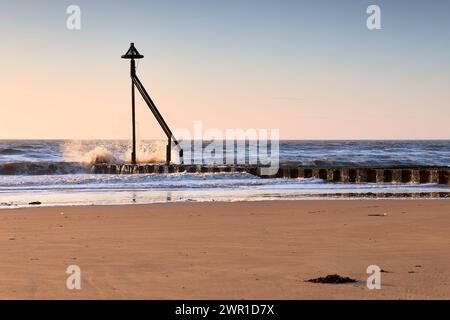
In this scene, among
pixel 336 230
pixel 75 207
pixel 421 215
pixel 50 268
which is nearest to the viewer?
pixel 50 268

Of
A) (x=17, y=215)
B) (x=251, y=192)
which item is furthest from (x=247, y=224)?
(x=251, y=192)

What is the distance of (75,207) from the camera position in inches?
648

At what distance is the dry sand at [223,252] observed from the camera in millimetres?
6883

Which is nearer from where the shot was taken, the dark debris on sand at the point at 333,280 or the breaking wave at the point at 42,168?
the dark debris on sand at the point at 333,280

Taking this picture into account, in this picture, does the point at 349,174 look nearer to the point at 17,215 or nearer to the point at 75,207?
the point at 75,207

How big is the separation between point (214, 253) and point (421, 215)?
6070 millimetres
